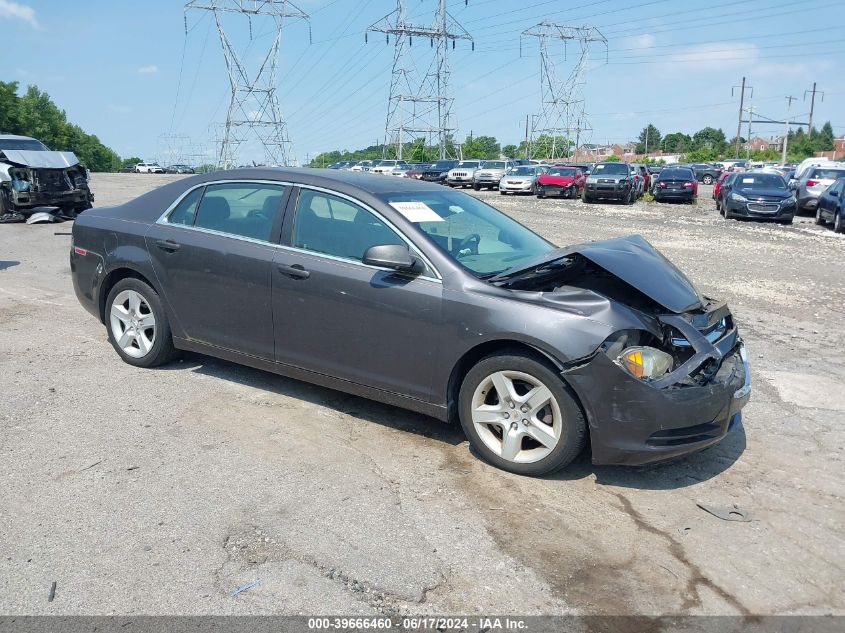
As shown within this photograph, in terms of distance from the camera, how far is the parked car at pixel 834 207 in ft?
63.0

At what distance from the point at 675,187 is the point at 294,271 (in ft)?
90.5

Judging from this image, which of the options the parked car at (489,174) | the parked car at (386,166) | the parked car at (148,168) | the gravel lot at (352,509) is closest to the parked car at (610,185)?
the parked car at (489,174)

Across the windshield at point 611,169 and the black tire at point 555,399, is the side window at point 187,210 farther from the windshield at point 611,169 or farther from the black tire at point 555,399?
the windshield at point 611,169

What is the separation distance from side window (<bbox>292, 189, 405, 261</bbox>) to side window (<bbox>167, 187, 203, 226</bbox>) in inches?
40.3

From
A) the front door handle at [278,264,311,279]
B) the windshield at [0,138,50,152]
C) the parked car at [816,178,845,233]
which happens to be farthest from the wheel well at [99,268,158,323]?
the parked car at [816,178,845,233]

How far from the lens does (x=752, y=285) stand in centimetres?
1076

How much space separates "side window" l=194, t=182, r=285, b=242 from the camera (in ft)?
16.9

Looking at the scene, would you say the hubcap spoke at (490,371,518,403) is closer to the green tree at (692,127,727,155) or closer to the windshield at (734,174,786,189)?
the windshield at (734,174,786,189)

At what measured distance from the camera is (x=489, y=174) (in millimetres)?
40469

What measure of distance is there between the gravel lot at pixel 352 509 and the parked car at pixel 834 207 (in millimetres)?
15340

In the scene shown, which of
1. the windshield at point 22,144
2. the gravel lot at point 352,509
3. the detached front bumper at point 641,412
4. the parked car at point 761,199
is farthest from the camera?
the parked car at point 761,199

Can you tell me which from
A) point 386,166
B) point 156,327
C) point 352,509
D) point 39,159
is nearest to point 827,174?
point 39,159

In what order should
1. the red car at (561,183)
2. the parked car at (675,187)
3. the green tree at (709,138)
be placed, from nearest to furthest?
the parked car at (675,187) → the red car at (561,183) → the green tree at (709,138)

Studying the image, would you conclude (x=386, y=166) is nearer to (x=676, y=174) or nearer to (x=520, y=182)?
(x=520, y=182)
